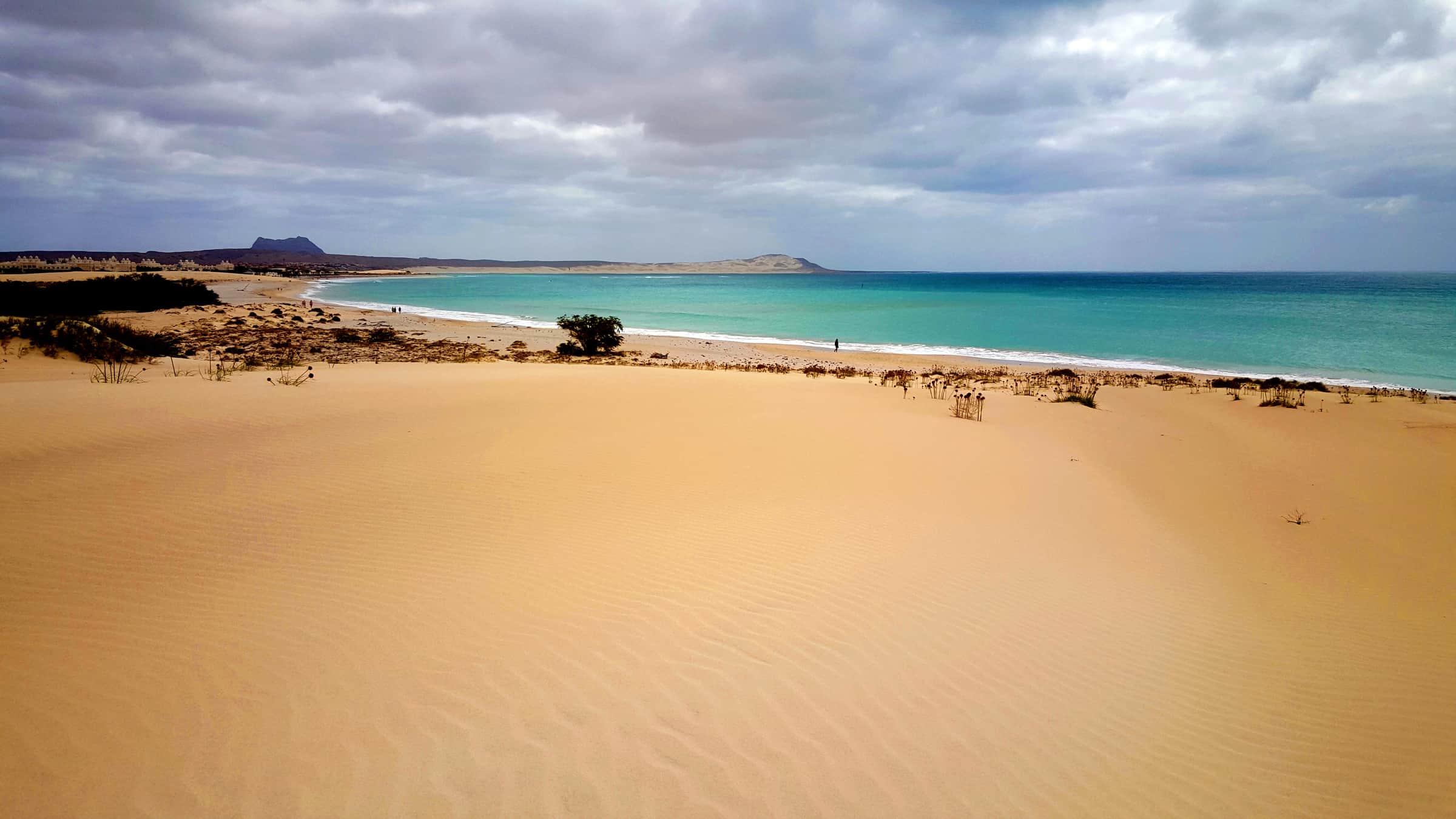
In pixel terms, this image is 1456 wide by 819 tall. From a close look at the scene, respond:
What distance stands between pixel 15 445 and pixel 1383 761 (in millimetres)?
11301

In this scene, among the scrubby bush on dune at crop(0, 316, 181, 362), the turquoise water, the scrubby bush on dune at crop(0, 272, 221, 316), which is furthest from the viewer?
the turquoise water

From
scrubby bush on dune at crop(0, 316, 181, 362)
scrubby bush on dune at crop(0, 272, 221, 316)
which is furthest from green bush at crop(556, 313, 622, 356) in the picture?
scrubby bush on dune at crop(0, 272, 221, 316)

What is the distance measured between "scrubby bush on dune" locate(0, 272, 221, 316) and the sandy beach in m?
25.1

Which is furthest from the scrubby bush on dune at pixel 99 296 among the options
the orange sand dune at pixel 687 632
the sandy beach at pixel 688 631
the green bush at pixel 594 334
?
the sandy beach at pixel 688 631

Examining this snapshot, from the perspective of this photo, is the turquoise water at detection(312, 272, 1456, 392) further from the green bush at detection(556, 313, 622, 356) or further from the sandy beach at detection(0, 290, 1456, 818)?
the sandy beach at detection(0, 290, 1456, 818)

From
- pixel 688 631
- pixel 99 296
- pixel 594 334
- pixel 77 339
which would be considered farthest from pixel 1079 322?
pixel 99 296

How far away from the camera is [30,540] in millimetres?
4430

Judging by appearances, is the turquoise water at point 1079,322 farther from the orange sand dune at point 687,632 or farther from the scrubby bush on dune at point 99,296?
the orange sand dune at point 687,632

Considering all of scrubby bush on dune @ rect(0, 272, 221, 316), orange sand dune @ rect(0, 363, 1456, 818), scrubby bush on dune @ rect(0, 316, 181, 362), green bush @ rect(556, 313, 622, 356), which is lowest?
orange sand dune @ rect(0, 363, 1456, 818)

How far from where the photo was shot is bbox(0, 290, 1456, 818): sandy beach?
2.67 m

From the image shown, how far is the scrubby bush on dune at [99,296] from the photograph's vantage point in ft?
79.3

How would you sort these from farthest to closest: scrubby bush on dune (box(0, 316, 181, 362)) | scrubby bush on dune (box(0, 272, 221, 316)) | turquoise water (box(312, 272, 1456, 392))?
turquoise water (box(312, 272, 1456, 392))
scrubby bush on dune (box(0, 272, 221, 316))
scrubby bush on dune (box(0, 316, 181, 362))

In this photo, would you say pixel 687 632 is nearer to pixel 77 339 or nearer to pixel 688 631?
pixel 688 631

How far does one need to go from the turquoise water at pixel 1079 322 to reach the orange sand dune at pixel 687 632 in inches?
826
